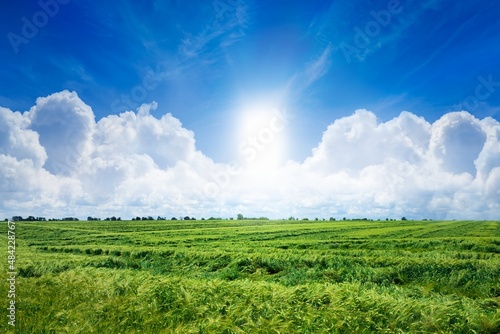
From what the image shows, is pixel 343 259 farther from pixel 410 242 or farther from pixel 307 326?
pixel 410 242

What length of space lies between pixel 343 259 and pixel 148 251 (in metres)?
15.3

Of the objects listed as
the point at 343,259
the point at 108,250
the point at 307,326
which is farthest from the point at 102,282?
the point at 108,250

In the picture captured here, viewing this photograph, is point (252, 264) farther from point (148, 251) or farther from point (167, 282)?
point (148, 251)

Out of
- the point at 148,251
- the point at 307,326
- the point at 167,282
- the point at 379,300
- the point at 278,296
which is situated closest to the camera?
the point at 307,326

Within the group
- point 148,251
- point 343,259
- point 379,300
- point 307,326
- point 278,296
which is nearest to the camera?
point 307,326

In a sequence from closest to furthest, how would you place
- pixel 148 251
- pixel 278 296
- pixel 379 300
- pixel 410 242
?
pixel 379 300
pixel 278 296
pixel 148 251
pixel 410 242

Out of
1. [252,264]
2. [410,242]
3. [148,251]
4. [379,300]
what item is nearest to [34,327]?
[379,300]

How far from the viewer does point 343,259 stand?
61.2 ft

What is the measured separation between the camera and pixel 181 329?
7.48m

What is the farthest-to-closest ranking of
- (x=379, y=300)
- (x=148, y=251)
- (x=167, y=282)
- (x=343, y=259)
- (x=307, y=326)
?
(x=148, y=251) → (x=343, y=259) → (x=167, y=282) → (x=379, y=300) → (x=307, y=326)

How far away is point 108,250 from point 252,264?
14426 millimetres

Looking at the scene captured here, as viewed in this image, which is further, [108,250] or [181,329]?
[108,250]

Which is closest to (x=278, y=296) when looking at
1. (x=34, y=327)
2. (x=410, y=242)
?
(x=34, y=327)

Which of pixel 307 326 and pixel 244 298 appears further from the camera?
pixel 244 298
